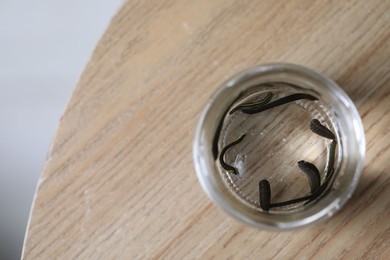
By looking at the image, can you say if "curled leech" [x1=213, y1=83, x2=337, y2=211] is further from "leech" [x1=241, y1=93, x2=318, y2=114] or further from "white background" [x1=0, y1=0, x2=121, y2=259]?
"white background" [x1=0, y1=0, x2=121, y2=259]

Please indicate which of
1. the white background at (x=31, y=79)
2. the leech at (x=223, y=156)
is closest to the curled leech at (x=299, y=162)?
the leech at (x=223, y=156)

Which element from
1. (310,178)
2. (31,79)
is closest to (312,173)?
(310,178)

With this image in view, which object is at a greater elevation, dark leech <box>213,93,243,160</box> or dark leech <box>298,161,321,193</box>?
dark leech <box>213,93,243,160</box>

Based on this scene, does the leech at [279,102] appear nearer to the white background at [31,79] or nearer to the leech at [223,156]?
the leech at [223,156]

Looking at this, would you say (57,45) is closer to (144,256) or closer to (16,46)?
(16,46)

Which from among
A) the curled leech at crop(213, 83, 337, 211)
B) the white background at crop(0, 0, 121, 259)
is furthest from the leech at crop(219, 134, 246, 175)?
the white background at crop(0, 0, 121, 259)

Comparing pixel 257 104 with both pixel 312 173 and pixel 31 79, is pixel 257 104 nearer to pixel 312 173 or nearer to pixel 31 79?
pixel 312 173

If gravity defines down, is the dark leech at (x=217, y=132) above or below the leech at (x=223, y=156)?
above
